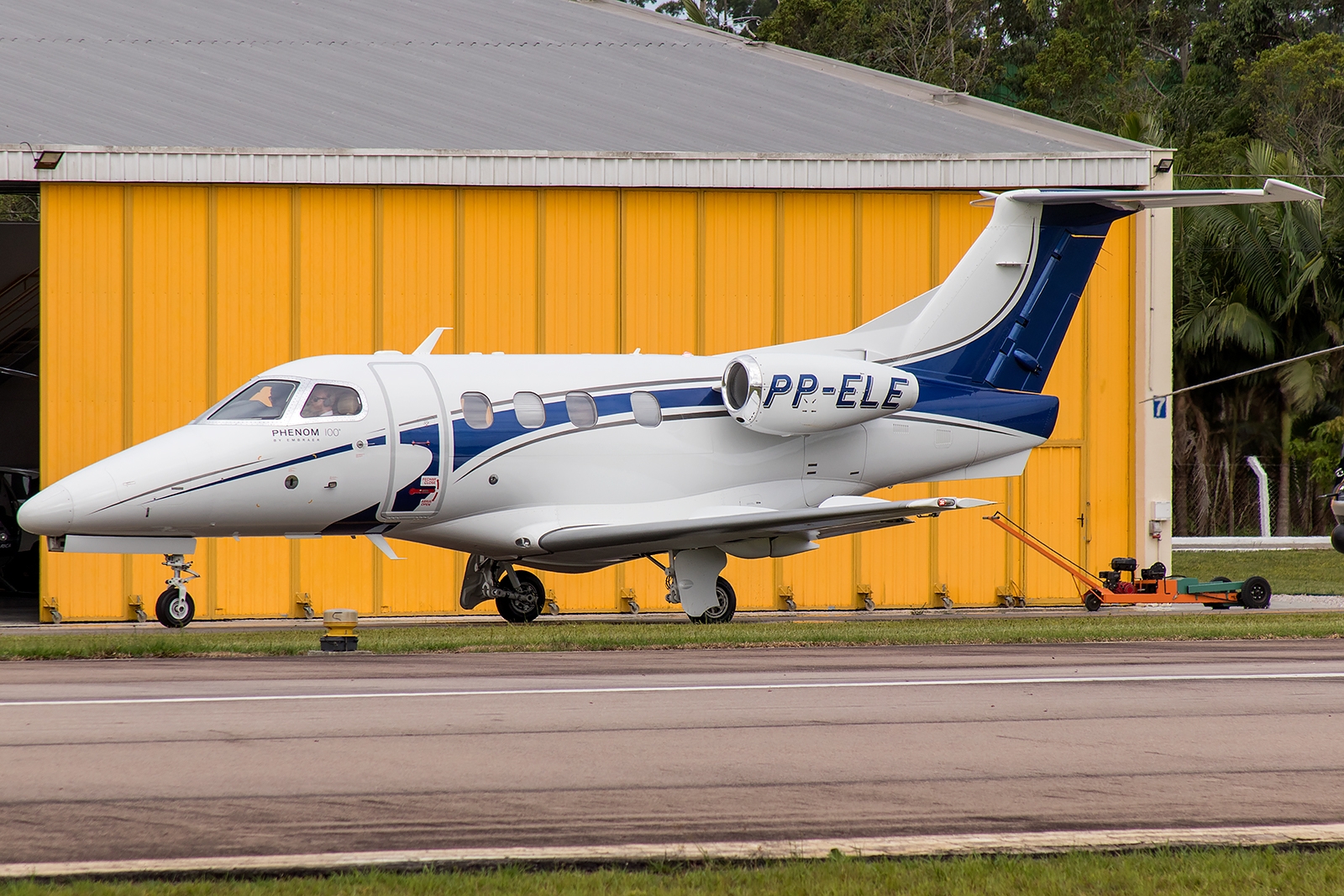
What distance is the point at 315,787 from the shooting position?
672 cm

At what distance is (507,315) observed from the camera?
71.3 ft

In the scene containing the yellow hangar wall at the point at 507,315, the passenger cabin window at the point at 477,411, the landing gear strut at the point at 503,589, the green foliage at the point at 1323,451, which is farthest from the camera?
the green foliage at the point at 1323,451

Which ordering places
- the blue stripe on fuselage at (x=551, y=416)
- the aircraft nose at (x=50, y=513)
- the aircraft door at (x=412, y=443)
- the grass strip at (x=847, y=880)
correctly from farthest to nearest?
the blue stripe on fuselage at (x=551, y=416)
the aircraft door at (x=412, y=443)
the aircraft nose at (x=50, y=513)
the grass strip at (x=847, y=880)

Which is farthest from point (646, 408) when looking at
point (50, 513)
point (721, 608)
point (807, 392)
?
point (50, 513)

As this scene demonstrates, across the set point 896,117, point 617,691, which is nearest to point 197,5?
point 896,117

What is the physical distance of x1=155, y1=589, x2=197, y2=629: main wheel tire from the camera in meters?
16.4

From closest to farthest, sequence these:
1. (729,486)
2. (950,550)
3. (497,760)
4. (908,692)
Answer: (497,760), (908,692), (729,486), (950,550)

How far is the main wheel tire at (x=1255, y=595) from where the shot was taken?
21.3 meters

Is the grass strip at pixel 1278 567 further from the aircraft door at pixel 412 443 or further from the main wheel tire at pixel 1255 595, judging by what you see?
the aircraft door at pixel 412 443

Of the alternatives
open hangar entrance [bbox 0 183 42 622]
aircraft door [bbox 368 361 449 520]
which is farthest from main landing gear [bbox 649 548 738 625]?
open hangar entrance [bbox 0 183 42 622]

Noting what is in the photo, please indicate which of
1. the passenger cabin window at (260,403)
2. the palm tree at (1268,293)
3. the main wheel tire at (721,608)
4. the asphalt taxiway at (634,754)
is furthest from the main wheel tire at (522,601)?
the palm tree at (1268,293)

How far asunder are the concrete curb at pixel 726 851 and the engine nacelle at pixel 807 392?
1212cm

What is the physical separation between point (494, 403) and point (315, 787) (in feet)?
35.5

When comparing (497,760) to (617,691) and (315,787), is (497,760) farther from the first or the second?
(617,691)
